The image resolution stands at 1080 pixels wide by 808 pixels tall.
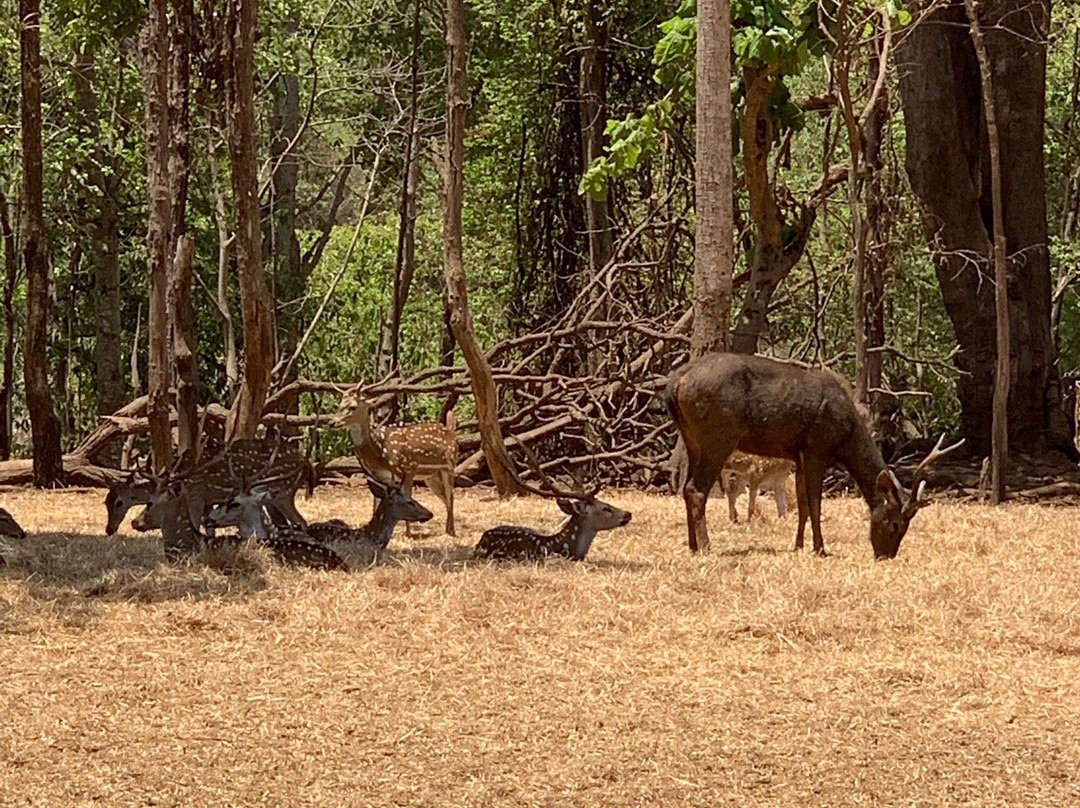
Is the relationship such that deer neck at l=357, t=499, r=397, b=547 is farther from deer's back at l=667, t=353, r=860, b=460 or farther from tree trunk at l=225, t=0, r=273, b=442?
tree trunk at l=225, t=0, r=273, b=442

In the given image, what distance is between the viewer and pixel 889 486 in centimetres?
1003

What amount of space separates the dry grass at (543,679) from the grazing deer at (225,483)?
36cm

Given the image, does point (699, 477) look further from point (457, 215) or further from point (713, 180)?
point (457, 215)

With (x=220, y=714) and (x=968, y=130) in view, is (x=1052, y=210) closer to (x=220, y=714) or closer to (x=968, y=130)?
(x=968, y=130)

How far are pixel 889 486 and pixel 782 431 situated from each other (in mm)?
733

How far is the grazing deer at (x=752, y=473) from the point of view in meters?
11.4

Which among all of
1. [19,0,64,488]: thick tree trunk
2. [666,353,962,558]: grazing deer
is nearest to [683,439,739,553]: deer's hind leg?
[666,353,962,558]: grazing deer

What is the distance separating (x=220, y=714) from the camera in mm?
6535

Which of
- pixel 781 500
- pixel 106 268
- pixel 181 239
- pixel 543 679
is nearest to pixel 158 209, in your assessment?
pixel 181 239

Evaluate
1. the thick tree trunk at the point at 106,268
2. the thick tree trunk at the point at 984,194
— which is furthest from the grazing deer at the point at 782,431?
the thick tree trunk at the point at 106,268

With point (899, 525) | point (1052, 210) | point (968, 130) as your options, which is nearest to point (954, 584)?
point (899, 525)

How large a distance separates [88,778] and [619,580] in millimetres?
4006

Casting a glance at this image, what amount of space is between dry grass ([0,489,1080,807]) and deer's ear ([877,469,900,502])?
409mm

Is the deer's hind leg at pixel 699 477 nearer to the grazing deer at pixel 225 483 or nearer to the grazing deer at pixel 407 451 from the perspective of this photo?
the grazing deer at pixel 407 451
